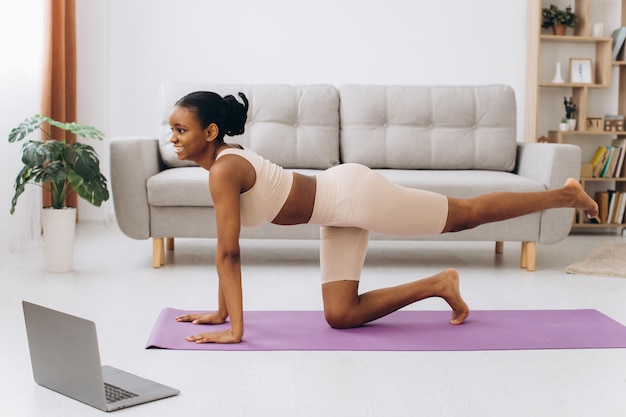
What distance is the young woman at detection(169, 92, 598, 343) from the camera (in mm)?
2398

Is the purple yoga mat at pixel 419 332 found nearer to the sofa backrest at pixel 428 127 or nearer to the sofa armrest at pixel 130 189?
the sofa armrest at pixel 130 189

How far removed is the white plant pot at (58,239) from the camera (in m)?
3.66

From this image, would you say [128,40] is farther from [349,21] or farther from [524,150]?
[524,150]

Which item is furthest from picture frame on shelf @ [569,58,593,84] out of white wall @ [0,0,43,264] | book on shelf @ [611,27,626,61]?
white wall @ [0,0,43,264]

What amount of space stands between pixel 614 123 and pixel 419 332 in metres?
3.39

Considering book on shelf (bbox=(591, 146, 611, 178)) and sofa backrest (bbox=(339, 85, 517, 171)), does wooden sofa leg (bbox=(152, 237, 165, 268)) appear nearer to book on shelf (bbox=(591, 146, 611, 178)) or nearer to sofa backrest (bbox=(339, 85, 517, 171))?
sofa backrest (bbox=(339, 85, 517, 171))

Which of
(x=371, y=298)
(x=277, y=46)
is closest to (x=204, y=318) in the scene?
(x=371, y=298)

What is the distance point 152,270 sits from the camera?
12.3 ft

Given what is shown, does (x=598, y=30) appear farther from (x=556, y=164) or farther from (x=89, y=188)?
(x=89, y=188)

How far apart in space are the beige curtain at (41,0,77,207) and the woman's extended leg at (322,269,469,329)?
2.56m

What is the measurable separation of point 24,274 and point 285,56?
2492 millimetres

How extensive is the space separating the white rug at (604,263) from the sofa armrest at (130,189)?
6.54 ft

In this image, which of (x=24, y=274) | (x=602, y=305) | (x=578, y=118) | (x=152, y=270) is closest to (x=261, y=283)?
(x=152, y=270)

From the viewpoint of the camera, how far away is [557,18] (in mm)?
5336
